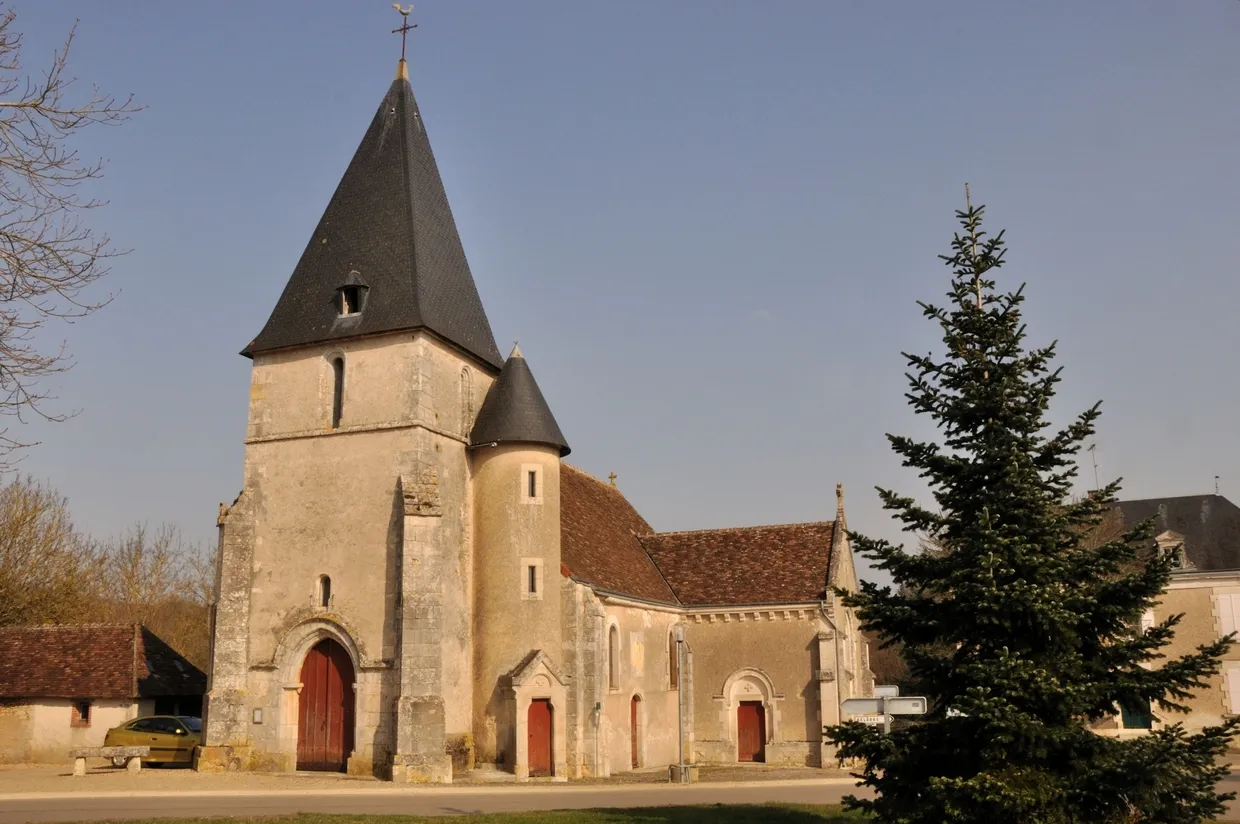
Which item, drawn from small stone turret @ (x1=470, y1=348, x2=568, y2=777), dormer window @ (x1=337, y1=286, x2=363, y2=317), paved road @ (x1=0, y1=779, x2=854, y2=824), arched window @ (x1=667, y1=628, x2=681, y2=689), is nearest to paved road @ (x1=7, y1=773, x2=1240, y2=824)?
paved road @ (x1=0, y1=779, x2=854, y2=824)

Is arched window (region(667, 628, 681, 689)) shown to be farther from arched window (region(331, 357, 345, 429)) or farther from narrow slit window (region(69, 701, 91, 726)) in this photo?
narrow slit window (region(69, 701, 91, 726))

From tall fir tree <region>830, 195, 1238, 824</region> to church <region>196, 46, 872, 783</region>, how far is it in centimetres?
1348

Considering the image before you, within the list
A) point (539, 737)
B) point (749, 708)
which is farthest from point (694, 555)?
point (539, 737)

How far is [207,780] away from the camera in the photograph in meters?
22.3

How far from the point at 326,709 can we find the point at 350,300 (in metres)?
10.1

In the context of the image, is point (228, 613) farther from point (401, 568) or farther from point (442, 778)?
point (442, 778)

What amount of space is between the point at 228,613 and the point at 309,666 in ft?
7.95

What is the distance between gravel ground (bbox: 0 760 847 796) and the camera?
2089cm

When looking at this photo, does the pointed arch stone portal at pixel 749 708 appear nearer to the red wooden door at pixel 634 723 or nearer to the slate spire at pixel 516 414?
the red wooden door at pixel 634 723

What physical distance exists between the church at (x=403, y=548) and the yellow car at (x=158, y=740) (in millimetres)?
2493

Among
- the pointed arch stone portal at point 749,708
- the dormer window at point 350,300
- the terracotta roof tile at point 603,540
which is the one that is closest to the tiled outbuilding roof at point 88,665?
the dormer window at point 350,300

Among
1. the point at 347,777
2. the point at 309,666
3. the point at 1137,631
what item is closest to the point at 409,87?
the point at 309,666

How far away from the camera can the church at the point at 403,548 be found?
79.5 feet

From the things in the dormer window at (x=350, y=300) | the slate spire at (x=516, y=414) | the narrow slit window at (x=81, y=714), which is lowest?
the narrow slit window at (x=81, y=714)
